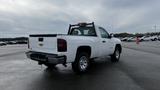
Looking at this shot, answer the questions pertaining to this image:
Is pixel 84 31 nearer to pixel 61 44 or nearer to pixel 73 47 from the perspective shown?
pixel 73 47

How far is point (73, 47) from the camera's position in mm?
8094

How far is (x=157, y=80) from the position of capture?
7.27m

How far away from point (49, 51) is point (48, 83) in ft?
4.73

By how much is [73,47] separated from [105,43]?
9.68 ft

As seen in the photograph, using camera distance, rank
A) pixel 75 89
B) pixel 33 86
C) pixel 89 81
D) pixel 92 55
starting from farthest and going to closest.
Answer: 1. pixel 92 55
2. pixel 89 81
3. pixel 33 86
4. pixel 75 89

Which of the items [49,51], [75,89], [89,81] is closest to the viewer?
[75,89]

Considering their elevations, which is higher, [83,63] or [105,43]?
[105,43]

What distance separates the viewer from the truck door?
33.8ft

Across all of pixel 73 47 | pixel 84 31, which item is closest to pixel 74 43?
pixel 73 47

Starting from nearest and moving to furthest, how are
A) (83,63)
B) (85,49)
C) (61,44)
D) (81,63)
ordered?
(61,44)
(81,63)
(83,63)
(85,49)

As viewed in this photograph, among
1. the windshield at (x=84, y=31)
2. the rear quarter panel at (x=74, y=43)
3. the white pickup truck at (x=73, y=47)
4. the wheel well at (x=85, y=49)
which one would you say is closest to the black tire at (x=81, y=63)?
the white pickup truck at (x=73, y=47)

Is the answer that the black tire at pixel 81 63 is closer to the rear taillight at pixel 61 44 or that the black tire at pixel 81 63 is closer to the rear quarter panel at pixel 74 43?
the rear quarter panel at pixel 74 43

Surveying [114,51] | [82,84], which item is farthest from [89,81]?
[114,51]

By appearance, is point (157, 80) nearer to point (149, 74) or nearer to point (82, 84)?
point (149, 74)
